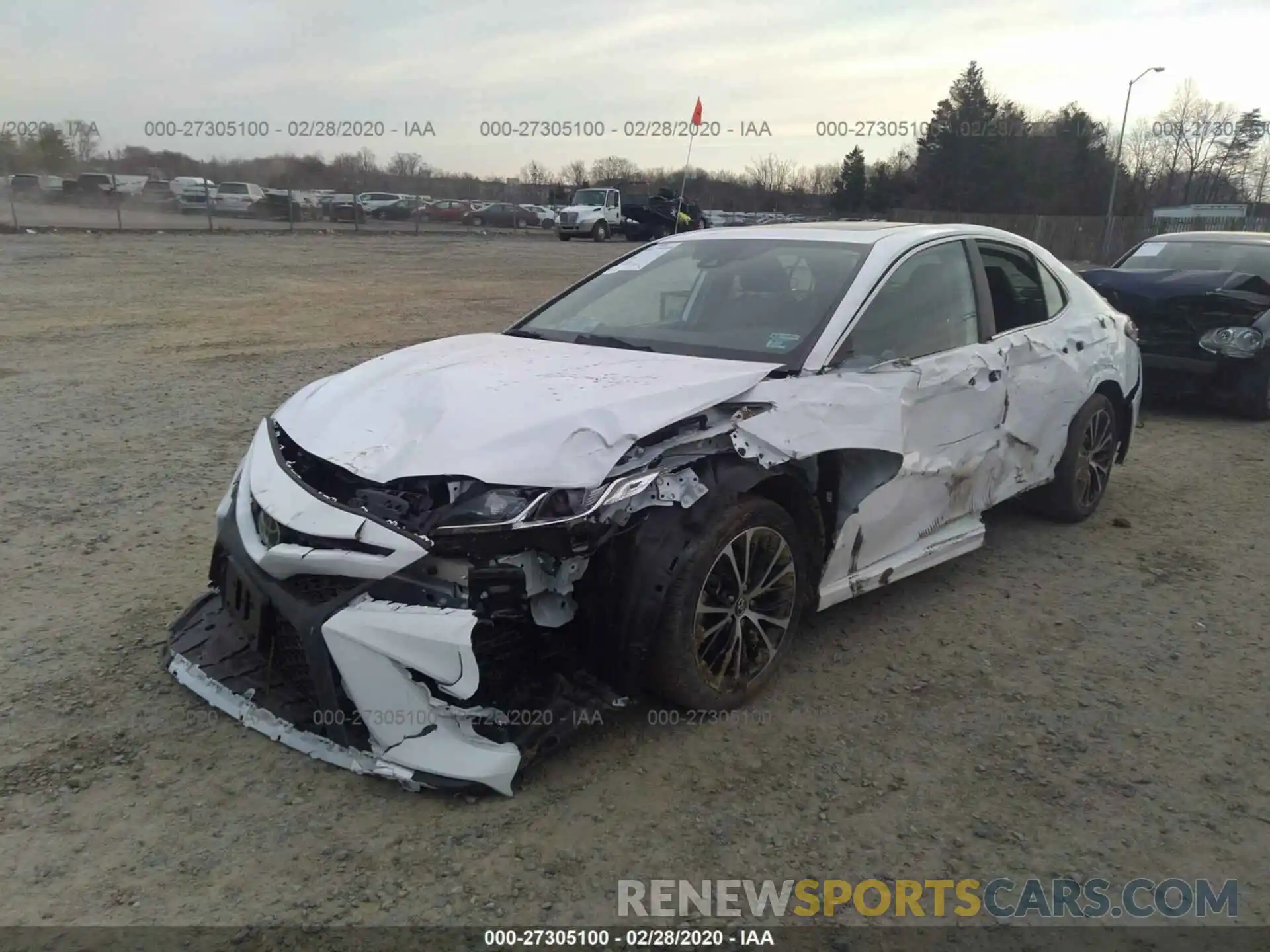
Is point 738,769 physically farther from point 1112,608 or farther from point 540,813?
point 1112,608

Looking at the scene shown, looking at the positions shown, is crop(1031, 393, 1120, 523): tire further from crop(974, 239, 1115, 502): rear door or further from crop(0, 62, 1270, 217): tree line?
crop(0, 62, 1270, 217): tree line

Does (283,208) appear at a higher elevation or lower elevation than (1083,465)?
higher

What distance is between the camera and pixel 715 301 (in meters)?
4.32

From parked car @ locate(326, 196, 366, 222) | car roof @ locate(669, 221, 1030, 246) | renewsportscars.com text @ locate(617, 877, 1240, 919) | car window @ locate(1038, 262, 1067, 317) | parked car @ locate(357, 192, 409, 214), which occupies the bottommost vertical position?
renewsportscars.com text @ locate(617, 877, 1240, 919)

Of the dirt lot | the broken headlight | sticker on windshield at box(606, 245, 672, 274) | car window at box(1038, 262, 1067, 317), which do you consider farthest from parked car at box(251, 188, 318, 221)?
car window at box(1038, 262, 1067, 317)

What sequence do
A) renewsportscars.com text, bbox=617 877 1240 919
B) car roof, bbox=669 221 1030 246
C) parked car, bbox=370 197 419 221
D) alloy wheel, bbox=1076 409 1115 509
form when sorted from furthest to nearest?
parked car, bbox=370 197 419 221, alloy wheel, bbox=1076 409 1115 509, car roof, bbox=669 221 1030 246, renewsportscars.com text, bbox=617 877 1240 919

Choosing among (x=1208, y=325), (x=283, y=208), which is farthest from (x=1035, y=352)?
(x=283, y=208)

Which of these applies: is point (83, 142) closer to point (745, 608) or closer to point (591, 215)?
point (591, 215)

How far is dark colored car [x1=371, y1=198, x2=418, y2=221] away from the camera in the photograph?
43.1 m

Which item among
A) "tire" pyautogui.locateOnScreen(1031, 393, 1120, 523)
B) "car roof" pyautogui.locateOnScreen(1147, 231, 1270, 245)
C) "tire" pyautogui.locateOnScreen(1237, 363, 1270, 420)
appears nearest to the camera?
"tire" pyautogui.locateOnScreen(1031, 393, 1120, 523)

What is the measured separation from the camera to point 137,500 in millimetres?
5516

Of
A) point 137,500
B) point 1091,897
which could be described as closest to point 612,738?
A: point 1091,897

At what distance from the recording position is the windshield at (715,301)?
3.91m

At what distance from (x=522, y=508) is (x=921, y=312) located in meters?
2.30
